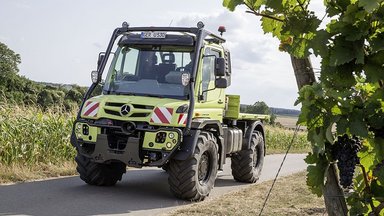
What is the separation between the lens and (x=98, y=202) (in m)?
7.45

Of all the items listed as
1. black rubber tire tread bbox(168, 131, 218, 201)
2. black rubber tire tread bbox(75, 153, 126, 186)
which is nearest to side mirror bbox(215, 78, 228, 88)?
black rubber tire tread bbox(168, 131, 218, 201)

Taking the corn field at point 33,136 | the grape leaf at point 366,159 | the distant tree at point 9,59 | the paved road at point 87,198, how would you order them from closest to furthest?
1. the grape leaf at point 366,159
2. the paved road at point 87,198
3. the corn field at point 33,136
4. the distant tree at point 9,59

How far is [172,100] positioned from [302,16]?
5819mm

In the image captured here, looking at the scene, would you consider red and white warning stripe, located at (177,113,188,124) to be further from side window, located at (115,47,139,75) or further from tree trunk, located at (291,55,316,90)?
tree trunk, located at (291,55,316,90)

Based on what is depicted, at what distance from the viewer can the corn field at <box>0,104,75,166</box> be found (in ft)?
31.2

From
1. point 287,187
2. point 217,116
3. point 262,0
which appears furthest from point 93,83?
point 262,0

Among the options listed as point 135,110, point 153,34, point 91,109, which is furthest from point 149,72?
point 91,109

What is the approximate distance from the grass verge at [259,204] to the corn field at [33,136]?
3717 millimetres

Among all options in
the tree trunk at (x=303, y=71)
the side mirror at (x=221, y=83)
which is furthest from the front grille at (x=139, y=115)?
the tree trunk at (x=303, y=71)

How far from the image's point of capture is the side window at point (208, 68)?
8.38 meters

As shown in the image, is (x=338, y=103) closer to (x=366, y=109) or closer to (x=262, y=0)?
(x=366, y=109)

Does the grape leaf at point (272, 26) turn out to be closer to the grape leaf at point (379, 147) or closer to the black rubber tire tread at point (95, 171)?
the grape leaf at point (379, 147)

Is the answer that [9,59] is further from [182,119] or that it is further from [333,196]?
[333,196]

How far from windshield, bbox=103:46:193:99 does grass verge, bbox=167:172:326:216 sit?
5.64 ft
